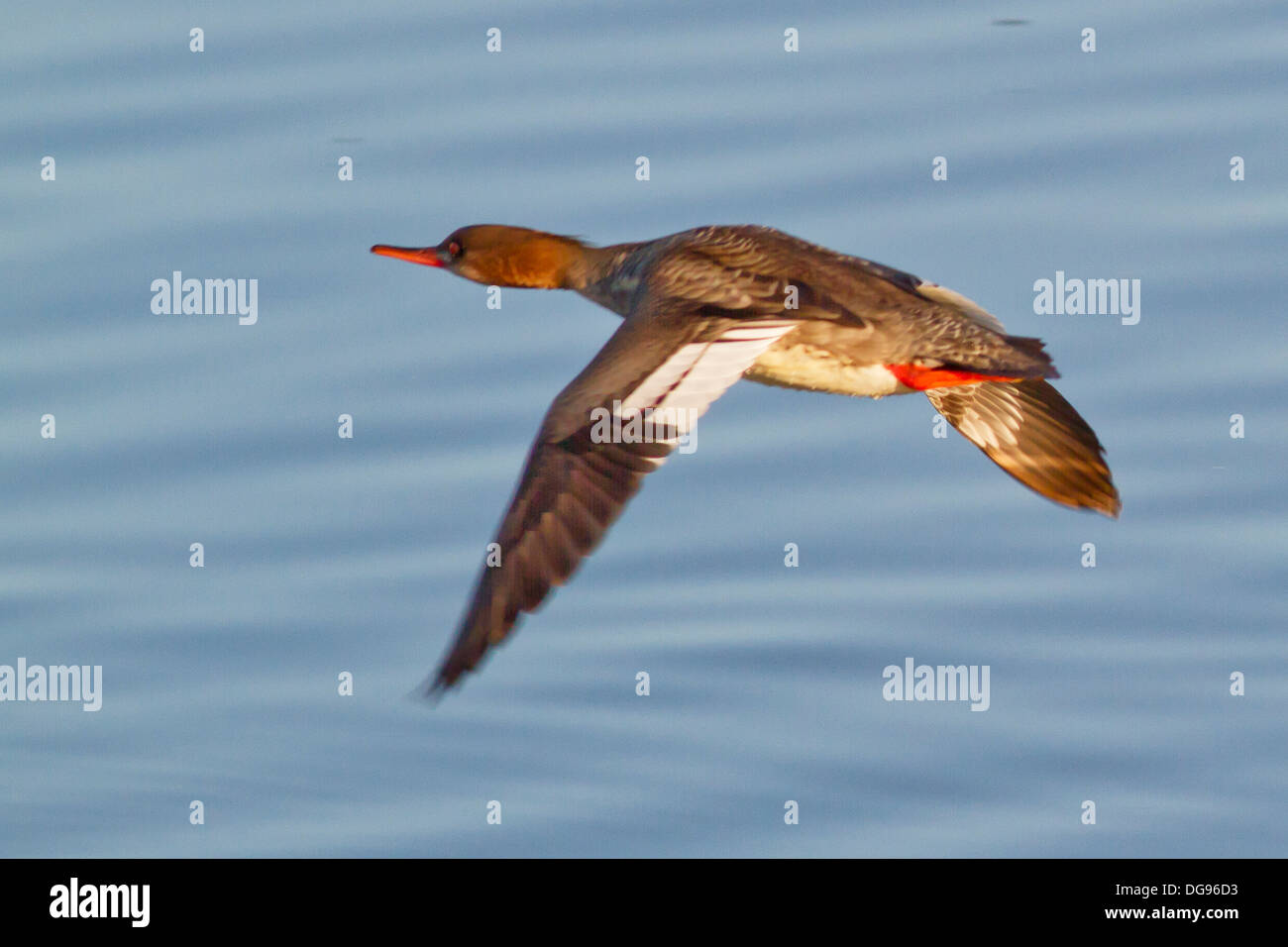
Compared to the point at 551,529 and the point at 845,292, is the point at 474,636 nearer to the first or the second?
the point at 551,529

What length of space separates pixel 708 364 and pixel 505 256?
2.64 metres

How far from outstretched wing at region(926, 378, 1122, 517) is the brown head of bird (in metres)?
1.87

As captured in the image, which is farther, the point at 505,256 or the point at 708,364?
the point at 505,256

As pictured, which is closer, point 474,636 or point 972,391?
point 474,636

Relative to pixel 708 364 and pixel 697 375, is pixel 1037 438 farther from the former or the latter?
pixel 697 375

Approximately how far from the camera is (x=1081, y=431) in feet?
37.2

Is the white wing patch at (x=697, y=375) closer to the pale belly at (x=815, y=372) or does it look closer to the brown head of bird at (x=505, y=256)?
the pale belly at (x=815, y=372)

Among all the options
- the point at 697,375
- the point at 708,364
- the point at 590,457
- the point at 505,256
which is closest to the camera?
the point at 590,457

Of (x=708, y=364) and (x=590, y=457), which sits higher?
(x=708, y=364)

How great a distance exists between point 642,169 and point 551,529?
5.83 m

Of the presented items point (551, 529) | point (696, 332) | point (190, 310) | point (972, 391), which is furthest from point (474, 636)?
point (190, 310)

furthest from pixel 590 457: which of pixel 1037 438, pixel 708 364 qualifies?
pixel 1037 438

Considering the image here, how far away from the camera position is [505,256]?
1205 centimetres

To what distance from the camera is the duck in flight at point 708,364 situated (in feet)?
29.4
